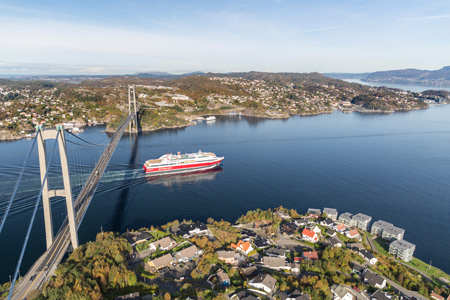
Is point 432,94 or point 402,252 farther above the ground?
point 432,94

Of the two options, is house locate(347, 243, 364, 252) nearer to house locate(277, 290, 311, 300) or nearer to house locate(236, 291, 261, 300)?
house locate(277, 290, 311, 300)

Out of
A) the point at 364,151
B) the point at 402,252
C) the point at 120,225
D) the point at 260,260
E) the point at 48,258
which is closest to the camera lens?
the point at 48,258

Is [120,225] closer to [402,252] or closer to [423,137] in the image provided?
[402,252]

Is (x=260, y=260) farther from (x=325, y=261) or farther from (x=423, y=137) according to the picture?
(x=423, y=137)

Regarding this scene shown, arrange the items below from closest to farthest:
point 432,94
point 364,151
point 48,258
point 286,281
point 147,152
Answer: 1. point 48,258
2. point 286,281
3. point 147,152
4. point 364,151
5. point 432,94

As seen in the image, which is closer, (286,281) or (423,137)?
(286,281)

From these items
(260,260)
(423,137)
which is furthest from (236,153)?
(423,137)

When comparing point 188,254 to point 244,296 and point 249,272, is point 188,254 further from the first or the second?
Result: point 244,296
